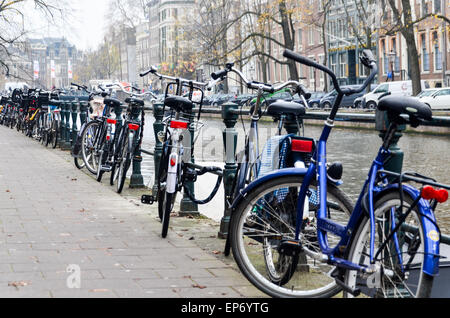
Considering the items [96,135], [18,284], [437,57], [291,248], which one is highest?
[437,57]

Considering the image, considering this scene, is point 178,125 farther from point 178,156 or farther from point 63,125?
point 63,125

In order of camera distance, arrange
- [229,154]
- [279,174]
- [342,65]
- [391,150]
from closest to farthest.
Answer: [391,150], [279,174], [229,154], [342,65]

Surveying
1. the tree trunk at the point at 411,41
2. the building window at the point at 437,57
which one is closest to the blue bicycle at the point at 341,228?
the tree trunk at the point at 411,41

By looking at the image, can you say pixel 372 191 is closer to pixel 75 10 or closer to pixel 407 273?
pixel 407 273

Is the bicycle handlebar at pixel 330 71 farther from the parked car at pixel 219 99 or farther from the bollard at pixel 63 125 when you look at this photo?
the parked car at pixel 219 99

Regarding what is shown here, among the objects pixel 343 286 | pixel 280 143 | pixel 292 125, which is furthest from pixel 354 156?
pixel 343 286

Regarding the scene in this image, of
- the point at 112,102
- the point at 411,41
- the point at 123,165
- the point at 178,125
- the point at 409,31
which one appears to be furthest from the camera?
the point at 411,41

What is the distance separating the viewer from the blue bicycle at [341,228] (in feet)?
11.3

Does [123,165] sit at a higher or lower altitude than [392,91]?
lower

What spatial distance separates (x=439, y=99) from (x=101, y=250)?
114 feet

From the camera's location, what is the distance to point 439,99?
128ft

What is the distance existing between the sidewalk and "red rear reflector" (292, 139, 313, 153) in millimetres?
822

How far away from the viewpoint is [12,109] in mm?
29516

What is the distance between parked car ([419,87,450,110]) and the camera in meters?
38.6
